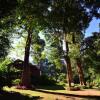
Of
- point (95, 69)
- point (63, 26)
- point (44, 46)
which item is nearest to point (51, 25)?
point (63, 26)

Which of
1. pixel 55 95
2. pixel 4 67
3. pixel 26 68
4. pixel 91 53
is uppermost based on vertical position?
pixel 91 53

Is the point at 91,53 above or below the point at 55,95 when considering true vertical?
above

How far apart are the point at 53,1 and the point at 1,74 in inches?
338

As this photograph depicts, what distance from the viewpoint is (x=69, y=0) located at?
14633 millimetres

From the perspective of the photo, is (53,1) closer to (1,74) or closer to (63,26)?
(63,26)

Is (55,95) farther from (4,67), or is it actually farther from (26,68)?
(26,68)

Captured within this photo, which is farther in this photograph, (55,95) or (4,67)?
(55,95)

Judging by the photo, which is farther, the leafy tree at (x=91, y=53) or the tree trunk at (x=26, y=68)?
the tree trunk at (x=26, y=68)

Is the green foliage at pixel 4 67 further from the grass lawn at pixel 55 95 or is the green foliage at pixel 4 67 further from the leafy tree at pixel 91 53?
the leafy tree at pixel 91 53

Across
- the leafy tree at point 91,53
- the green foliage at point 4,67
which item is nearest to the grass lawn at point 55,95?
the green foliage at point 4,67

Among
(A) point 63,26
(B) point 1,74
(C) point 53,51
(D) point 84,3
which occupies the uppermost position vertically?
(C) point 53,51

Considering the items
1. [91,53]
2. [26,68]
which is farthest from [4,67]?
[91,53]

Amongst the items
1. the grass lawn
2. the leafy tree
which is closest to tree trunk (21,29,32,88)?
the grass lawn

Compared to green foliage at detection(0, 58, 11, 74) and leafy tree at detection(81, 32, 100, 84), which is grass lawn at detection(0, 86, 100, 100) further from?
leafy tree at detection(81, 32, 100, 84)
